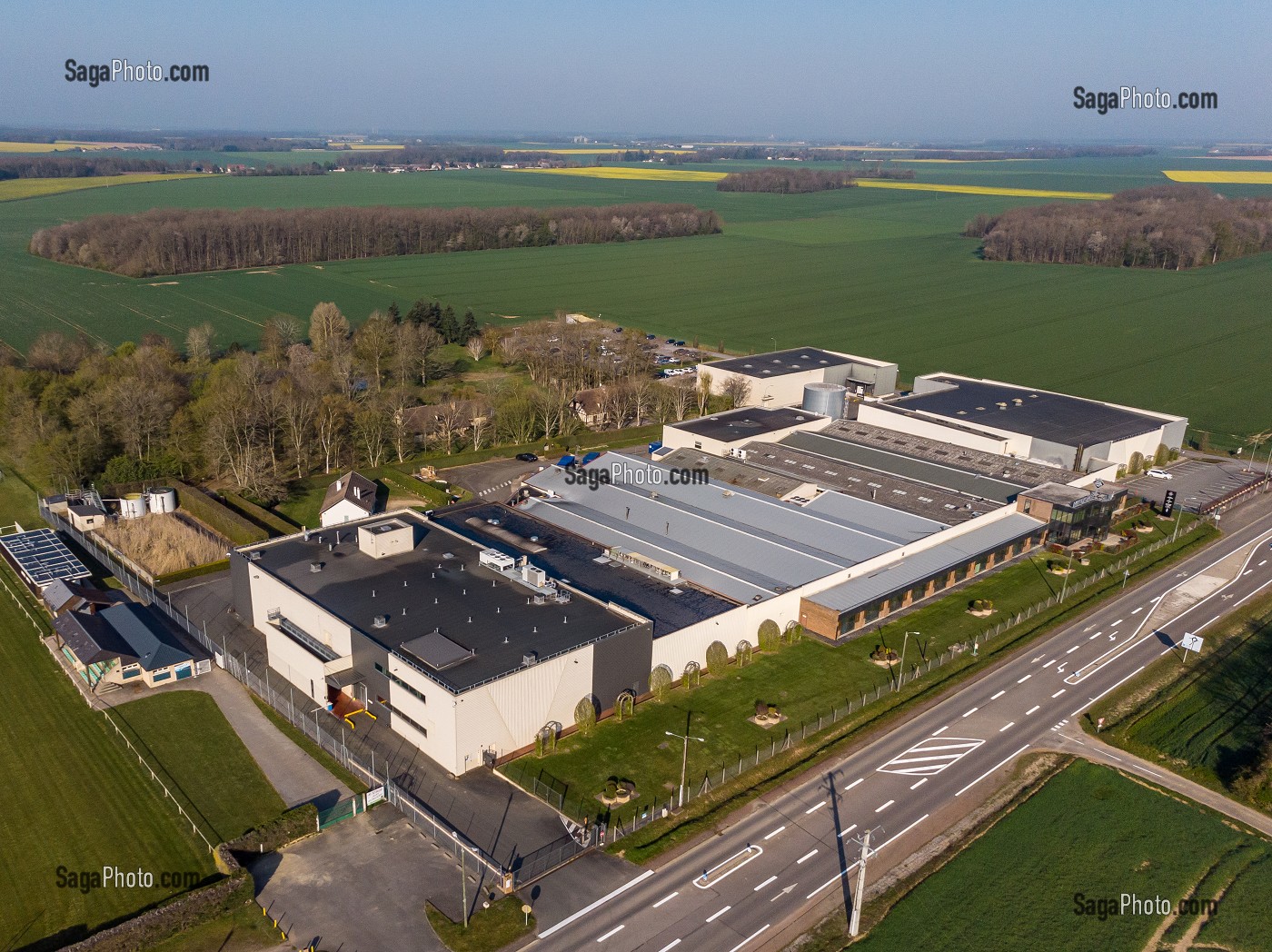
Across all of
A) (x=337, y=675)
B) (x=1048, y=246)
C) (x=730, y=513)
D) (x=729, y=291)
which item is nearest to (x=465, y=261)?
(x=729, y=291)

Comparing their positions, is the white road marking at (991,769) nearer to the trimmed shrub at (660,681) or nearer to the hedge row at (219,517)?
the trimmed shrub at (660,681)

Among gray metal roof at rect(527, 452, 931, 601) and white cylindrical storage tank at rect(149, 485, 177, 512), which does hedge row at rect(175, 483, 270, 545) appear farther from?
gray metal roof at rect(527, 452, 931, 601)

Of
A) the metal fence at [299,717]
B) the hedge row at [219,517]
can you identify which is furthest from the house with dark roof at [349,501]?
the metal fence at [299,717]

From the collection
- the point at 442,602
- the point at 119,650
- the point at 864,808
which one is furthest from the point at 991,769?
the point at 119,650

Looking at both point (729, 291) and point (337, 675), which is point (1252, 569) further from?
point (729, 291)

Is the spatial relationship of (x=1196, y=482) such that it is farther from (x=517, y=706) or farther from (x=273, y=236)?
(x=273, y=236)
